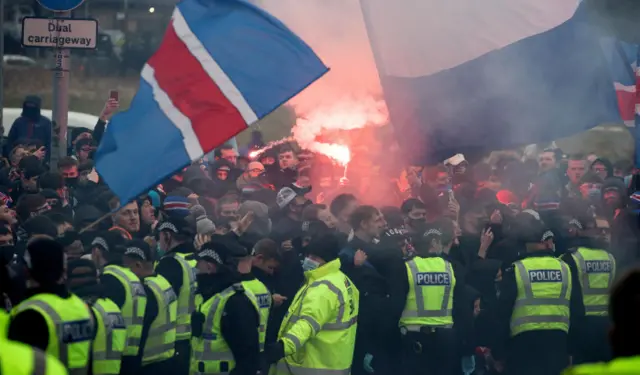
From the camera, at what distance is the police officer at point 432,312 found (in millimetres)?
8523

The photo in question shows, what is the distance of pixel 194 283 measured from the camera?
8.31 m

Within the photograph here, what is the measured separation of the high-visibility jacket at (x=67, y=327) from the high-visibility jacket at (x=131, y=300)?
1.57 metres

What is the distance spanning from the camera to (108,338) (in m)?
6.92

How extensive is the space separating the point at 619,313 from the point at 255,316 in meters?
4.04

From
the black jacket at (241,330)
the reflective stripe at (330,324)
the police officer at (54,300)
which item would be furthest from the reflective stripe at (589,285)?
the police officer at (54,300)

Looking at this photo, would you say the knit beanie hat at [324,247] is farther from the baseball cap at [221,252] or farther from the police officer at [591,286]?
the police officer at [591,286]

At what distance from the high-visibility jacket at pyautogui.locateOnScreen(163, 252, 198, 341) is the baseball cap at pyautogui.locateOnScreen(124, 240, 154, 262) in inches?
16.3

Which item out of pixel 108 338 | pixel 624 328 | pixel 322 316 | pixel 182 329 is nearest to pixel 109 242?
pixel 182 329

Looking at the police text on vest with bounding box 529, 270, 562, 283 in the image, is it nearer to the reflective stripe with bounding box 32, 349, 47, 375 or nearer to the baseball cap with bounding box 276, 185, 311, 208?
the baseball cap with bounding box 276, 185, 311, 208

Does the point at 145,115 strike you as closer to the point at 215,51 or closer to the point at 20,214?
the point at 215,51

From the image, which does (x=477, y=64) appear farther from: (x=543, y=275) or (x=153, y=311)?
(x=153, y=311)

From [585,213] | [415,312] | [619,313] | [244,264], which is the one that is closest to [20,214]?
[244,264]

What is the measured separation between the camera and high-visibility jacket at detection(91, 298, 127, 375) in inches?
266

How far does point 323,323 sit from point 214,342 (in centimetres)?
77
